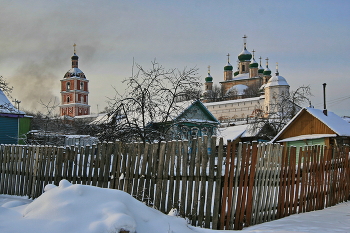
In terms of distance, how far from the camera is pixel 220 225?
683 cm

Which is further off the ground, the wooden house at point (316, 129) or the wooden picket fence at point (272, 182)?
the wooden house at point (316, 129)

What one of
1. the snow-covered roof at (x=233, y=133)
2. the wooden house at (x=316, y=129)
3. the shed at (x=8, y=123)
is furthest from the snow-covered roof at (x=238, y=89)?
the shed at (x=8, y=123)

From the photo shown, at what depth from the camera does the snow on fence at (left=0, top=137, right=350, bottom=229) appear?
22.5ft

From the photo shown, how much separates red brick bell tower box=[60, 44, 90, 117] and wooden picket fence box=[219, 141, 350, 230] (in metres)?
113

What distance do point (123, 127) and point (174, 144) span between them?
8423mm

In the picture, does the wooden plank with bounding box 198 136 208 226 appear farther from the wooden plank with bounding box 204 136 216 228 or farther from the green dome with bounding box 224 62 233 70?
the green dome with bounding box 224 62 233 70

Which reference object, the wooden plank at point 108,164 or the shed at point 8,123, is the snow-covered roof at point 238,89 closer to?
the shed at point 8,123

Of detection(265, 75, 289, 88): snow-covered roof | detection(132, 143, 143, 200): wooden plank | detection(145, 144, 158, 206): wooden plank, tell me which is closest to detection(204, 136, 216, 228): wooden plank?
detection(145, 144, 158, 206): wooden plank

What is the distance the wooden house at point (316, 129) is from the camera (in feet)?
85.1

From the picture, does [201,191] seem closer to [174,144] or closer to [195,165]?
Result: [195,165]

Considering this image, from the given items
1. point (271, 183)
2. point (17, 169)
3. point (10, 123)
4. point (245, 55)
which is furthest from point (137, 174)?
point (245, 55)

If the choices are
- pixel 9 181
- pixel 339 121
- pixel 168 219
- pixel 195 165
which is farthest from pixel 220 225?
pixel 339 121

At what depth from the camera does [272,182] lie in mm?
7984

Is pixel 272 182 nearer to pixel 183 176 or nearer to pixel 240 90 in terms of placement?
pixel 183 176
